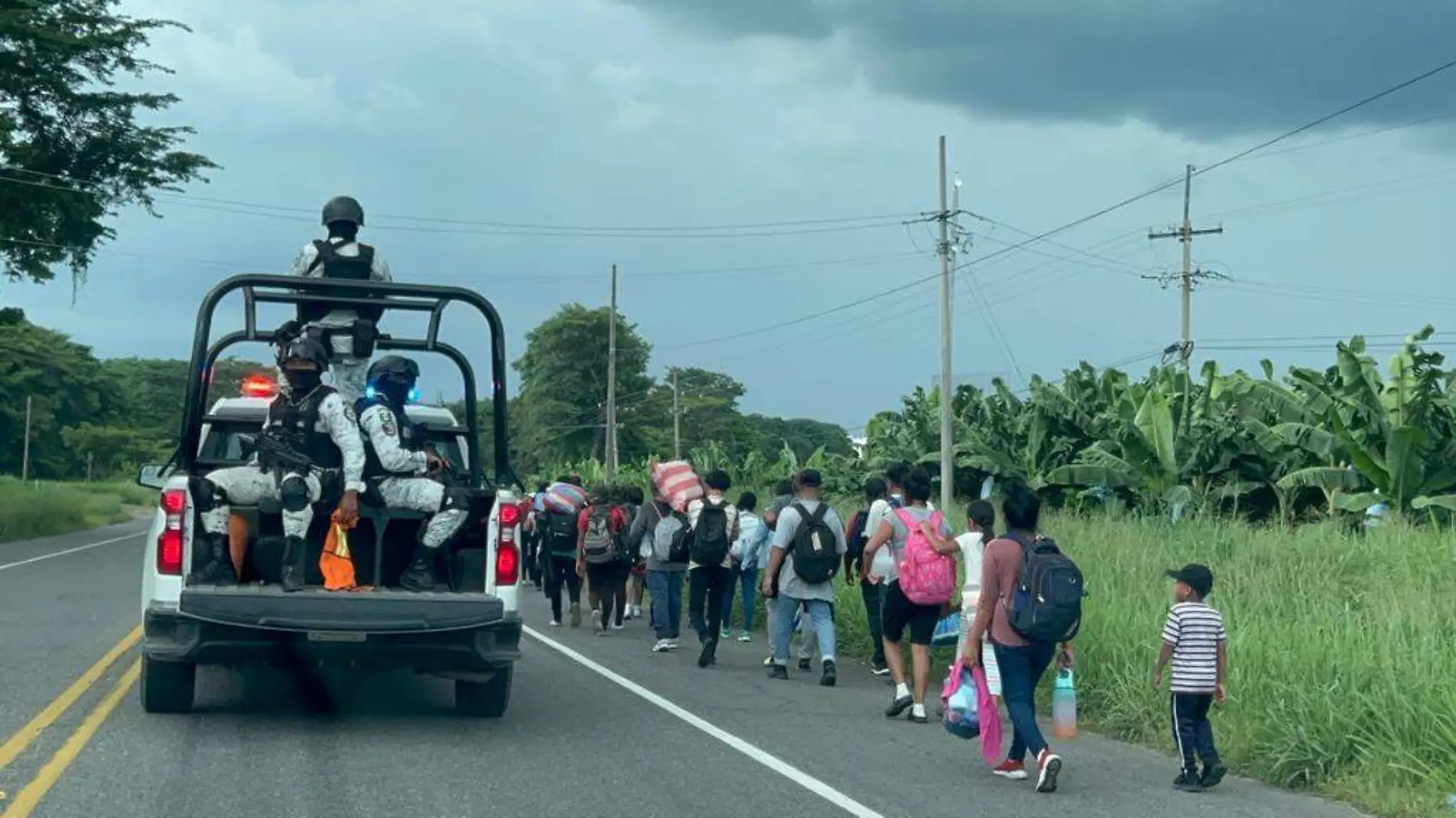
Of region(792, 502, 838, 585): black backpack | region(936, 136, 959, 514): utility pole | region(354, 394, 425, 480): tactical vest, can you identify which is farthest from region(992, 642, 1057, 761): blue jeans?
region(936, 136, 959, 514): utility pole

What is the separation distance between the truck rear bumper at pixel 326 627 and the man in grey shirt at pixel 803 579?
3.50 meters

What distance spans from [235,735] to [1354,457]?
15.4 meters

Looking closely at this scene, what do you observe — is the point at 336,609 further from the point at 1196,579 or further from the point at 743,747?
the point at 1196,579

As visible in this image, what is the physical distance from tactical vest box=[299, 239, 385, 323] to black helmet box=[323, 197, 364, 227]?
0.16m

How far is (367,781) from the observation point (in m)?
8.40

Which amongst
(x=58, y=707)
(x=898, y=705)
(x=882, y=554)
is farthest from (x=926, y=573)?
(x=58, y=707)

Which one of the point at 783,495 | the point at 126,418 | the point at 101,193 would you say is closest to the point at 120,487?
the point at 126,418

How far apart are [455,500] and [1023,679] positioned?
3545 millimetres

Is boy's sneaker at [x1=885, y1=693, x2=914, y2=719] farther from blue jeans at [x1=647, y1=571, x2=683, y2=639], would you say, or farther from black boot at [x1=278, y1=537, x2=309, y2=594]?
blue jeans at [x1=647, y1=571, x2=683, y2=639]

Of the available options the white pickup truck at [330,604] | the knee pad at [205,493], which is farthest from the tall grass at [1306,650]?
the knee pad at [205,493]

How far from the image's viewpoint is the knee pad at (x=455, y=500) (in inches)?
395

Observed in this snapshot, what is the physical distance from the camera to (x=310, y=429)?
996cm

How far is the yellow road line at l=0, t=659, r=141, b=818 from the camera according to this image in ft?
24.9

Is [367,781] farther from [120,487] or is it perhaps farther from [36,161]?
[120,487]
